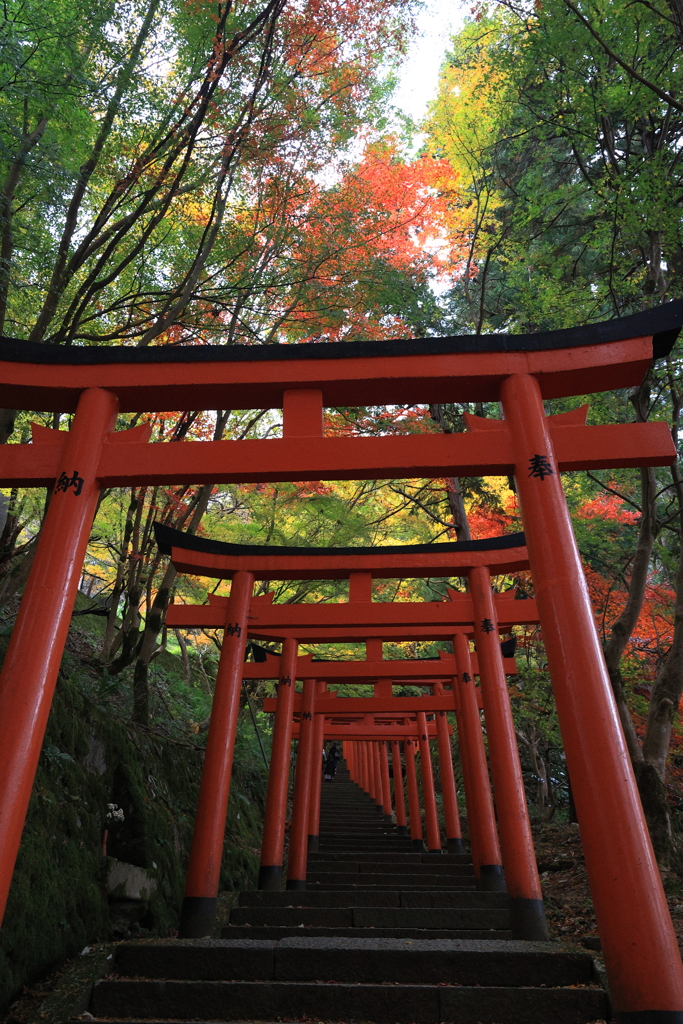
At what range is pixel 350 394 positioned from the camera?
534 cm

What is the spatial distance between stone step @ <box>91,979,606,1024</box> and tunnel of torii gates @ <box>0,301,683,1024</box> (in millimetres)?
1795

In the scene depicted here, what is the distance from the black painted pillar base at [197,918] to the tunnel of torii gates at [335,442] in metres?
3.68

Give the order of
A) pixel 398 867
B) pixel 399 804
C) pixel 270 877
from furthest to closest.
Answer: pixel 399 804
pixel 398 867
pixel 270 877

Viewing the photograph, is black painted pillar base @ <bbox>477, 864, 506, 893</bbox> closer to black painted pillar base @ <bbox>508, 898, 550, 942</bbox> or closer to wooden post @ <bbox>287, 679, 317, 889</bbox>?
black painted pillar base @ <bbox>508, 898, 550, 942</bbox>

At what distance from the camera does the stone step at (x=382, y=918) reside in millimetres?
7359

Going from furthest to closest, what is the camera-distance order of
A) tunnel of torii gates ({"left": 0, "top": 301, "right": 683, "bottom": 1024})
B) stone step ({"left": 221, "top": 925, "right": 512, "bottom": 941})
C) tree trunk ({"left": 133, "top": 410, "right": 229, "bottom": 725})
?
tree trunk ({"left": 133, "top": 410, "right": 229, "bottom": 725}) < stone step ({"left": 221, "top": 925, "right": 512, "bottom": 941}) < tunnel of torii gates ({"left": 0, "top": 301, "right": 683, "bottom": 1024})

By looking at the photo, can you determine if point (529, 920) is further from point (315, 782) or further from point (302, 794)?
point (315, 782)

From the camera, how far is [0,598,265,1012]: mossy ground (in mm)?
5828

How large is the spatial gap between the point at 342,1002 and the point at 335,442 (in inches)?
159

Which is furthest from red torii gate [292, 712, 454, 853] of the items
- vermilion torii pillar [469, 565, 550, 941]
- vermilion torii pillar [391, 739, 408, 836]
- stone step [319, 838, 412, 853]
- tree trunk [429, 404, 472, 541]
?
vermilion torii pillar [469, 565, 550, 941]

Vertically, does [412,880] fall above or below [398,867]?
below

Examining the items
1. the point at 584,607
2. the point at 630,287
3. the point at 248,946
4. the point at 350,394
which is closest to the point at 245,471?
the point at 350,394

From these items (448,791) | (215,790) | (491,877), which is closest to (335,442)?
(215,790)

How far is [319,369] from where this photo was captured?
518 cm
